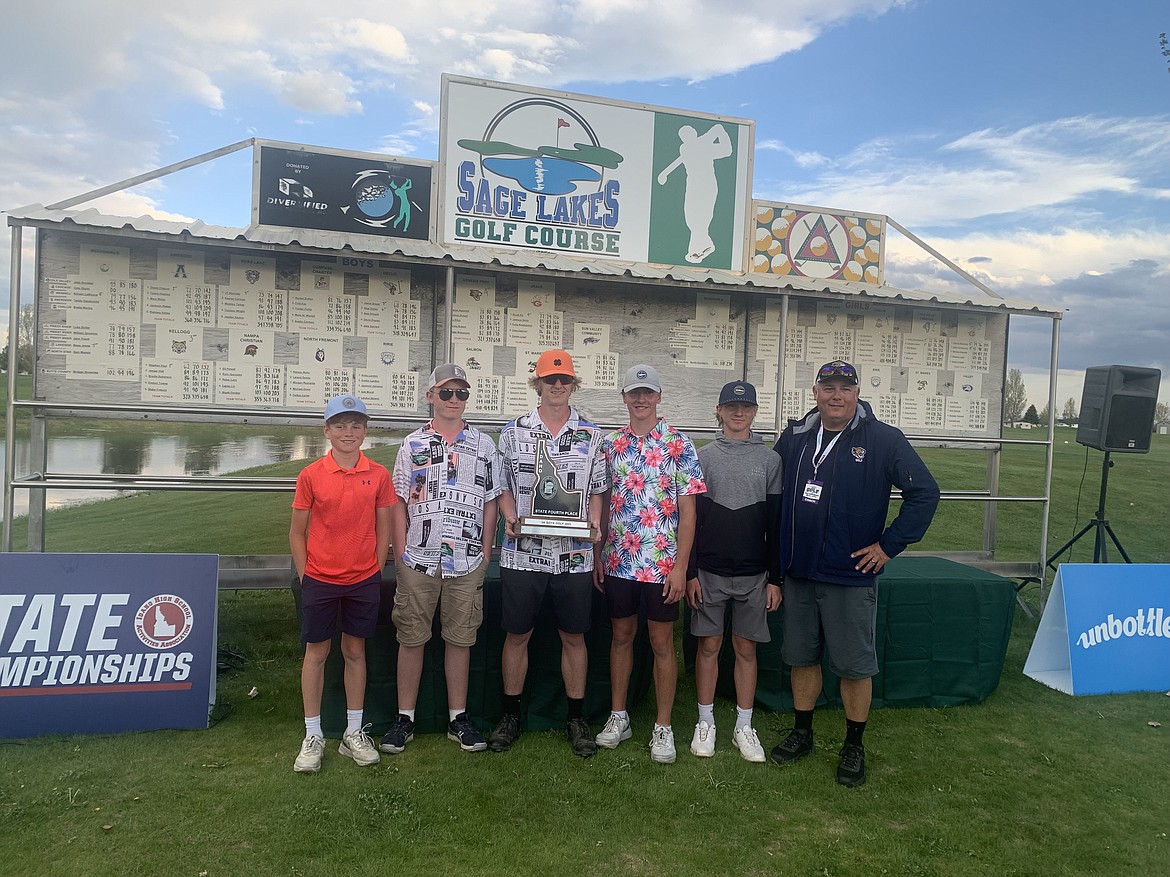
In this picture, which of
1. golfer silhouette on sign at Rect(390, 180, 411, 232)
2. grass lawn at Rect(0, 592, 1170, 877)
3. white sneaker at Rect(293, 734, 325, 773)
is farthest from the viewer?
golfer silhouette on sign at Rect(390, 180, 411, 232)

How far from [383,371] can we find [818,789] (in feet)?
12.5

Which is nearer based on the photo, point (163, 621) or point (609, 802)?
point (609, 802)

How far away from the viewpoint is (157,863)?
2684mm

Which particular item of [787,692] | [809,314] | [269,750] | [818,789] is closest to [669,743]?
[818,789]

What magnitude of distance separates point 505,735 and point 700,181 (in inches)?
187

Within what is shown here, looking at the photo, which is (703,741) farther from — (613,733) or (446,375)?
(446,375)

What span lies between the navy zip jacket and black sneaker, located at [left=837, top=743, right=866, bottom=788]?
2.72 ft

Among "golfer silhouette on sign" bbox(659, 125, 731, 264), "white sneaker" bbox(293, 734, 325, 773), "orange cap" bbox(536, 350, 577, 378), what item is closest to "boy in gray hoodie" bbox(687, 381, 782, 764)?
"orange cap" bbox(536, 350, 577, 378)

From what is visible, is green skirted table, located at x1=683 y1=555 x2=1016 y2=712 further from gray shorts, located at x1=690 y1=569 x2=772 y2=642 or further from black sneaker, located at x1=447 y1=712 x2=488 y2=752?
black sneaker, located at x1=447 y1=712 x2=488 y2=752

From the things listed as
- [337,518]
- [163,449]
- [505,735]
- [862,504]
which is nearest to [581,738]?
[505,735]

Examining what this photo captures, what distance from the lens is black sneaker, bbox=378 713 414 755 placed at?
3.58 metres

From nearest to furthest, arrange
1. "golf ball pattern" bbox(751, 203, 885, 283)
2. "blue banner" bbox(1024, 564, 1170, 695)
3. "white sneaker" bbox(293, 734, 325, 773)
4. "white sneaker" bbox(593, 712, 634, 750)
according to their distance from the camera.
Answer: "white sneaker" bbox(293, 734, 325, 773) < "white sneaker" bbox(593, 712, 634, 750) < "blue banner" bbox(1024, 564, 1170, 695) < "golf ball pattern" bbox(751, 203, 885, 283)

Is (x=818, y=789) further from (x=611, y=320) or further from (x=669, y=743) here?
(x=611, y=320)

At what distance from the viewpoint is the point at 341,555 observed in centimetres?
339
